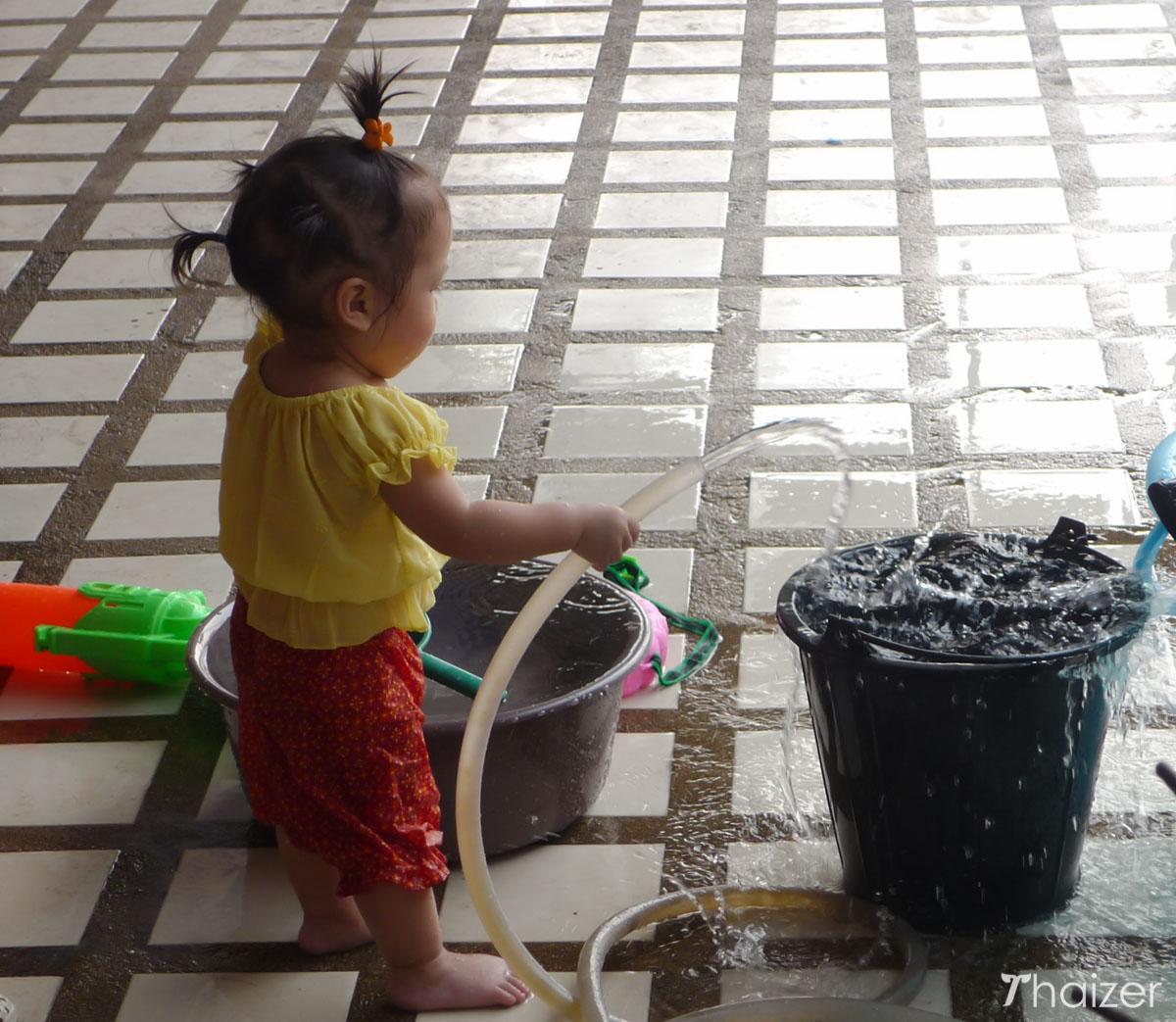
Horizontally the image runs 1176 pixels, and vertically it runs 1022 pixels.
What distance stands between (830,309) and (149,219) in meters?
1.73

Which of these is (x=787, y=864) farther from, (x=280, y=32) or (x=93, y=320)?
(x=280, y=32)

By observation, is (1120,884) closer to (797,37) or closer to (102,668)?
(102,668)

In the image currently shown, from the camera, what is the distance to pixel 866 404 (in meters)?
2.80

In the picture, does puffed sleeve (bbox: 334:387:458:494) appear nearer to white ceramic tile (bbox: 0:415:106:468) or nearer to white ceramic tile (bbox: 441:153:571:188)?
white ceramic tile (bbox: 0:415:106:468)

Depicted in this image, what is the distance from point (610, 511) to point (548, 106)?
2.95 meters

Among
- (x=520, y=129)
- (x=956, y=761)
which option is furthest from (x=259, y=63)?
(x=956, y=761)

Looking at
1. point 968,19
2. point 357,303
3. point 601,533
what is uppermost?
point 357,303

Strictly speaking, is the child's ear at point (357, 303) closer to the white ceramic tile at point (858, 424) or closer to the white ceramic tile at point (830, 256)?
the white ceramic tile at point (858, 424)

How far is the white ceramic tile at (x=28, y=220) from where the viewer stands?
A: 3.66 meters

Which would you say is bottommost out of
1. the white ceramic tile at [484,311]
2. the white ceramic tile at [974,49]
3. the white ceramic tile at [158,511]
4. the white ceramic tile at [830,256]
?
the white ceramic tile at [158,511]

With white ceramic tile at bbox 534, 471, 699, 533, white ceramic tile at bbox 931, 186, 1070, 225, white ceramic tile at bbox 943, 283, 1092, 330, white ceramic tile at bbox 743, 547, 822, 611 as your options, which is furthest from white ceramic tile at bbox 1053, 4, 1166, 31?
white ceramic tile at bbox 743, 547, 822, 611

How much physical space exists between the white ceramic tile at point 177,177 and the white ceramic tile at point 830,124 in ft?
4.70

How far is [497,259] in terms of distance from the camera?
3.44 meters

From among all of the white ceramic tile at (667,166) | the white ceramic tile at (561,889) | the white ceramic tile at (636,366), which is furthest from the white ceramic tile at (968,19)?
Answer: the white ceramic tile at (561,889)
